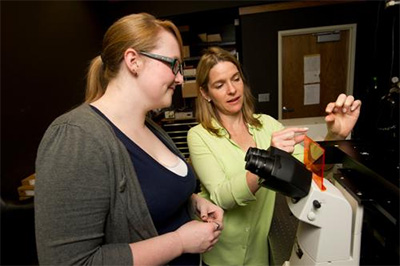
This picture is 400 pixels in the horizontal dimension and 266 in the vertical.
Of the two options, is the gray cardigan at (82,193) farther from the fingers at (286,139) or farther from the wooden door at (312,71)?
the wooden door at (312,71)

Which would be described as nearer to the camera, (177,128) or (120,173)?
(120,173)

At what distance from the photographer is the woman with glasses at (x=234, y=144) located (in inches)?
34.0

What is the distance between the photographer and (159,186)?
695 millimetres

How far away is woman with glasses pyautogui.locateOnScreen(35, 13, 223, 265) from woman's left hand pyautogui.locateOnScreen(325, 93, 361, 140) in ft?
1.69

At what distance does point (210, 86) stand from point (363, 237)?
2.72ft

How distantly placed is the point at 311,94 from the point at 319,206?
3321 mm

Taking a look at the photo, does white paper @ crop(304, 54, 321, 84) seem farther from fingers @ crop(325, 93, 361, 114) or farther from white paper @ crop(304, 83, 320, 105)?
fingers @ crop(325, 93, 361, 114)

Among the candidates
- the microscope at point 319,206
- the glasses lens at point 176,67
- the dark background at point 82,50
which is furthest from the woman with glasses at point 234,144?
the dark background at point 82,50

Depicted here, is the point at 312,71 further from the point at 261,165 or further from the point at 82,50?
the point at 261,165

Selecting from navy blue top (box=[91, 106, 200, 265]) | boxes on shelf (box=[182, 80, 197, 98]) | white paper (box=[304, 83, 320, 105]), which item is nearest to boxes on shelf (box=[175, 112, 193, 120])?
boxes on shelf (box=[182, 80, 197, 98])

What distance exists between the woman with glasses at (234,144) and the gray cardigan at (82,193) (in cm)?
40

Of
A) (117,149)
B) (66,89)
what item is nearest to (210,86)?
(117,149)

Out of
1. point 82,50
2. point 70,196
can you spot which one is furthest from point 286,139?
point 82,50

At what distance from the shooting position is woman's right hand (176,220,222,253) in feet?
2.20
